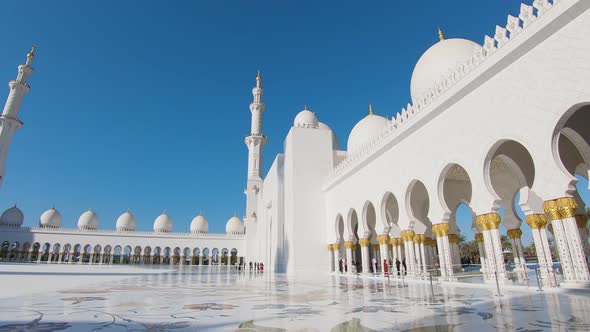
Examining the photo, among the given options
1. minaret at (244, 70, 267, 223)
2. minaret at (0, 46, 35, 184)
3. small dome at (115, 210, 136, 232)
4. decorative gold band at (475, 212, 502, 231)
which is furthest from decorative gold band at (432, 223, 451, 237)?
small dome at (115, 210, 136, 232)

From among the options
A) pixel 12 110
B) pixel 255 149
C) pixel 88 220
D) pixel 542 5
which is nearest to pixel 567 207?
pixel 542 5

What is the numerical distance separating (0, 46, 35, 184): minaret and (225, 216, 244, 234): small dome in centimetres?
1828

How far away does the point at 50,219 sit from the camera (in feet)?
108

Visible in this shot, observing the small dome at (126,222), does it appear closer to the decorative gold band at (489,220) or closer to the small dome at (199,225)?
the small dome at (199,225)

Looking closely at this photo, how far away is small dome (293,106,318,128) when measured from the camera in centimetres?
1991

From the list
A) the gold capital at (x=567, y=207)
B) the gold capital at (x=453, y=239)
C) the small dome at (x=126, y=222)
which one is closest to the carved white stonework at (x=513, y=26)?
the gold capital at (x=567, y=207)

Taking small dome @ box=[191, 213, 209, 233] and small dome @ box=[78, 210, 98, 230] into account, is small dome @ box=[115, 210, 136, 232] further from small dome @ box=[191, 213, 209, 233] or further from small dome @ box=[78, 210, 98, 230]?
small dome @ box=[191, 213, 209, 233]

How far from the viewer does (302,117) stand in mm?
20234

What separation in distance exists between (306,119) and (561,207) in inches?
600

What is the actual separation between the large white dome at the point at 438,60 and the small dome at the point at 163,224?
29205 mm

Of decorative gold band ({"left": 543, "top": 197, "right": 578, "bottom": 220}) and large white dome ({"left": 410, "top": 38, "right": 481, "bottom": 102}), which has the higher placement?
large white dome ({"left": 410, "top": 38, "right": 481, "bottom": 102})

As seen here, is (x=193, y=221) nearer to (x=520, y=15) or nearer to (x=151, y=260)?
(x=151, y=260)

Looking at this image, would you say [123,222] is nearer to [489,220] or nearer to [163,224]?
[163,224]

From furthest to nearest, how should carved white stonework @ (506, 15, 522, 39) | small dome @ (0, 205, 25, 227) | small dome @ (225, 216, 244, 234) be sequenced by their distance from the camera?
1. small dome @ (225, 216, 244, 234)
2. small dome @ (0, 205, 25, 227)
3. carved white stonework @ (506, 15, 522, 39)
